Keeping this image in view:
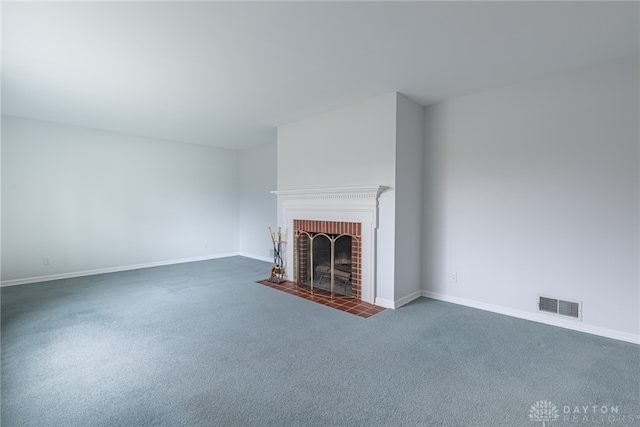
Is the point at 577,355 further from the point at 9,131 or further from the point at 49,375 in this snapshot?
the point at 9,131

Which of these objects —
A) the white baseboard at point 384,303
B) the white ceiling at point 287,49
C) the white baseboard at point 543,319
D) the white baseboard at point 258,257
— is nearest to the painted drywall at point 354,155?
the white baseboard at point 384,303

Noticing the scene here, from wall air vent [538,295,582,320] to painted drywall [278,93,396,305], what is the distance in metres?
1.47

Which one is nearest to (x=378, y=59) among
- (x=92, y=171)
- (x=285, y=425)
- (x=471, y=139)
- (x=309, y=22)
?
(x=309, y=22)

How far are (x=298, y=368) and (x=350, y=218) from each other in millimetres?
2055

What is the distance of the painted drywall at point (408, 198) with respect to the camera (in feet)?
11.5

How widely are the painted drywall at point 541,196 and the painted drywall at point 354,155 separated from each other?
2.27 feet

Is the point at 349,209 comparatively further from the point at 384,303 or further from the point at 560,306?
the point at 560,306

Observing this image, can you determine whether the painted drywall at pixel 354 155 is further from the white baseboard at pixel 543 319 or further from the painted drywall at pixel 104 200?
the painted drywall at pixel 104 200

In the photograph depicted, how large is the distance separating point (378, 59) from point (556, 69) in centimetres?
170

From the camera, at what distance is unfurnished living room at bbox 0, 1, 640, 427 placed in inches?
77.4

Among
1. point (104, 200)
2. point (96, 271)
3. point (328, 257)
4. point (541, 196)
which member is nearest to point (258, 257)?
point (328, 257)

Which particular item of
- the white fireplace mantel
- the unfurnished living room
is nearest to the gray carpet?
the unfurnished living room

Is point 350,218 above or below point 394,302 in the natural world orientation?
above

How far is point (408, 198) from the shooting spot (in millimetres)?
3672
